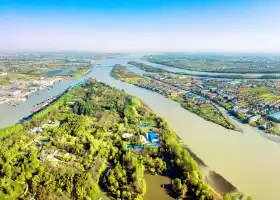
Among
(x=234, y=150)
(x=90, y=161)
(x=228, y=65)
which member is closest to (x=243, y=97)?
(x=234, y=150)

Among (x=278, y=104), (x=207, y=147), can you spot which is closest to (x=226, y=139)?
(x=207, y=147)

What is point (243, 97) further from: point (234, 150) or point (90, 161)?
point (90, 161)

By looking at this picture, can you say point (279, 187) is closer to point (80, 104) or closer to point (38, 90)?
point (80, 104)

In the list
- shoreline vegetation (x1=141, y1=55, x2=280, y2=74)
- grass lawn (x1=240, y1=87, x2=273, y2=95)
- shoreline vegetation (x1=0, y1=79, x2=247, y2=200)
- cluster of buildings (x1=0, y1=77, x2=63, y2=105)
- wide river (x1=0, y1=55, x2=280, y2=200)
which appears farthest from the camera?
shoreline vegetation (x1=141, y1=55, x2=280, y2=74)

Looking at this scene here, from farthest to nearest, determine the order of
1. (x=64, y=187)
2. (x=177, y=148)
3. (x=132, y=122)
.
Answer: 1. (x=132, y=122)
2. (x=177, y=148)
3. (x=64, y=187)

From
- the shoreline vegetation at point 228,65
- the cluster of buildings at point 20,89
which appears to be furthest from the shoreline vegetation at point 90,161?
the shoreline vegetation at point 228,65

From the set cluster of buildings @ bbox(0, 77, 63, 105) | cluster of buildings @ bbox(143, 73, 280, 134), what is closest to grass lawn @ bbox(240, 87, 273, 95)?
cluster of buildings @ bbox(143, 73, 280, 134)

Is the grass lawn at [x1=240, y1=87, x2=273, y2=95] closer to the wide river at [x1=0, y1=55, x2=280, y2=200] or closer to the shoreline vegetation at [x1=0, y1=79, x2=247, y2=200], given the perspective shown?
the wide river at [x1=0, y1=55, x2=280, y2=200]
